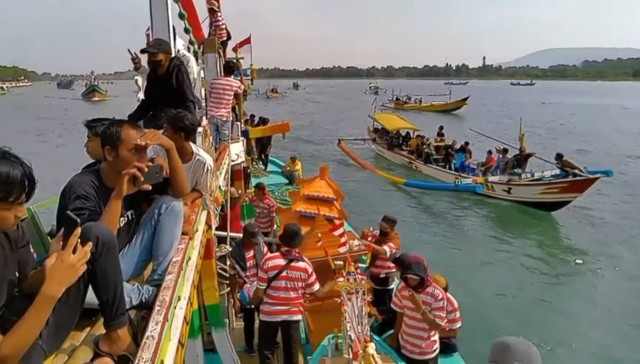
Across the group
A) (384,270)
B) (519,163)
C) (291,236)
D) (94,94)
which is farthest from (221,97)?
(94,94)

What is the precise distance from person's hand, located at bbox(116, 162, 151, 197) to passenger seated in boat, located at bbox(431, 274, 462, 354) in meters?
2.72

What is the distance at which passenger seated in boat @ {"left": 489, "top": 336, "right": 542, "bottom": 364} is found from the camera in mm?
2678

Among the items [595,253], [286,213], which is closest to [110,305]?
[286,213]

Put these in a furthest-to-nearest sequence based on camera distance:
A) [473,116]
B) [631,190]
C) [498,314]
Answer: [473,116] < [631,190] < [498,314]

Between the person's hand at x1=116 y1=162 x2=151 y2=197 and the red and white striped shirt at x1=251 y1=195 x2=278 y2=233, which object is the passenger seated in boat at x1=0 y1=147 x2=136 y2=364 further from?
the red and white striped shirt at x1=251 y1=195 x2=278 y2=233

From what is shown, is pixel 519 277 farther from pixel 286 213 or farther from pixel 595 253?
pixel 286 213

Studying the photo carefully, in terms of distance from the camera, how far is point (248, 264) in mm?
4836

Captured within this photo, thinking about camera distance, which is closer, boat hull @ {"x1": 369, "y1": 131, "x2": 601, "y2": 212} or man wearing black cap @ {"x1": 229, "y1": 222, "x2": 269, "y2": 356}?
man wearing black cap @ {"x1": 229, "y1": 222, "x2": 269, "y2": 356}

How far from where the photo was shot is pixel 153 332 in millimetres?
1902

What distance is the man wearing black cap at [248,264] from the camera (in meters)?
4.79

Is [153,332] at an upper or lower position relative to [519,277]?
upper

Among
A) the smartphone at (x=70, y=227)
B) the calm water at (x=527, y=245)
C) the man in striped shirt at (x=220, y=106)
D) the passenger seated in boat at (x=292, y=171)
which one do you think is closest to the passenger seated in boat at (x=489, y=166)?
the calm water at (x=527, y=245)

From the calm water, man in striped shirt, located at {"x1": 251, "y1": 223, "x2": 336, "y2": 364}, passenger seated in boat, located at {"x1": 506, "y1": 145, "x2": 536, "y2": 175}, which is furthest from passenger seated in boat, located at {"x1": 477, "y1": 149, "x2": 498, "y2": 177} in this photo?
man in striped shirt, located at {"x1": 251, "y1": 223, "x2": 336, "y2": 364}

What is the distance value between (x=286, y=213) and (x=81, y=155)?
25068mm
